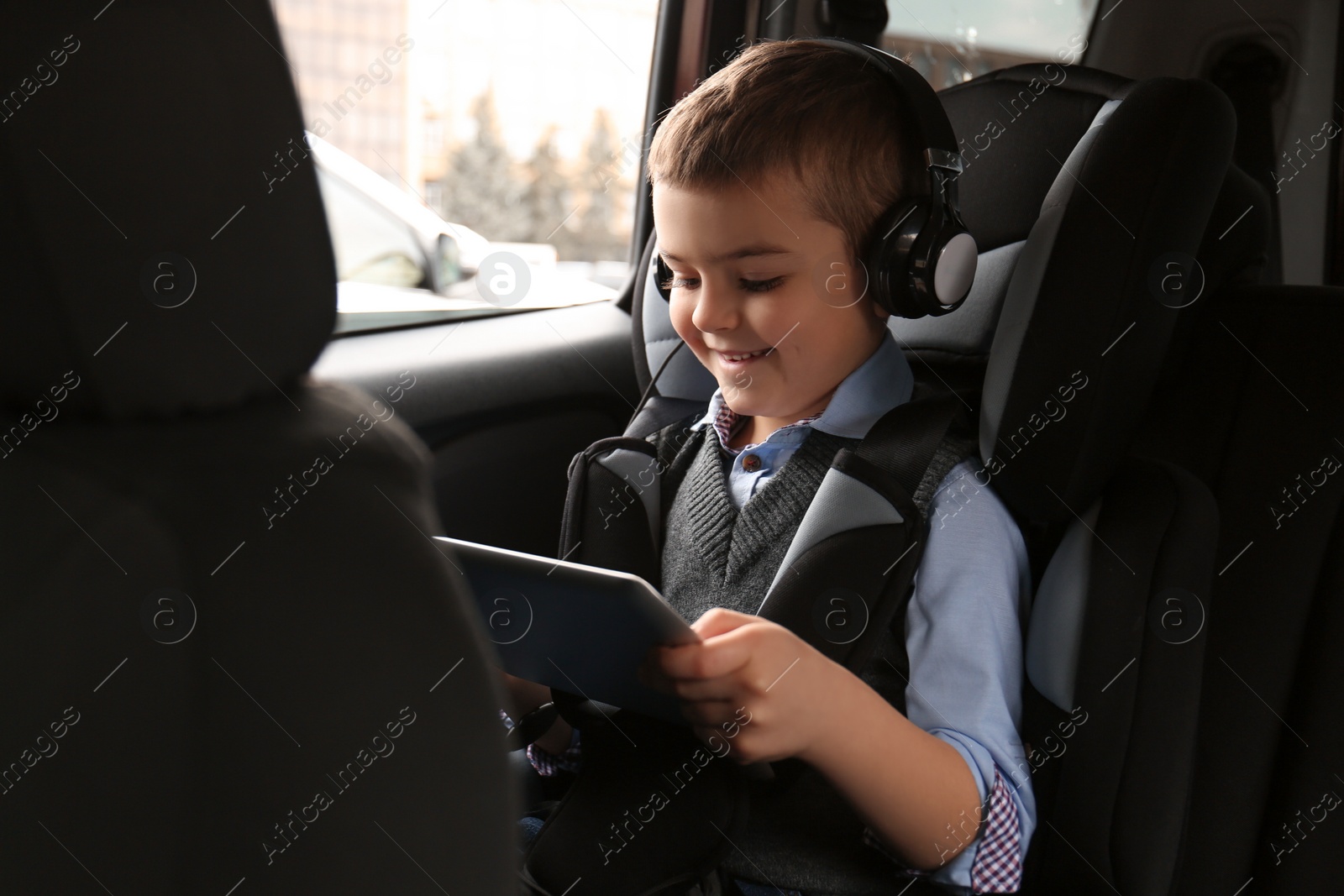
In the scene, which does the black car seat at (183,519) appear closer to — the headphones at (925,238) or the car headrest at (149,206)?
the car headrest at (149,206)

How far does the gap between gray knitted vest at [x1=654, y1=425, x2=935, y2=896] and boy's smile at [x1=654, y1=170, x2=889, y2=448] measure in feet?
0.27

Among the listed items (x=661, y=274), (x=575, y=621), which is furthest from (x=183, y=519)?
(x=661, y=274)

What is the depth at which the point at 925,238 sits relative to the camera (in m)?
0.93

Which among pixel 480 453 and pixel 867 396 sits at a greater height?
pixel 867 396

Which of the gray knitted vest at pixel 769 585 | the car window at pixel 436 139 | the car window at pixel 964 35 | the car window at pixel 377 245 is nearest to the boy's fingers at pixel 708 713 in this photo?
the gray knitted vest at pixel 769 585

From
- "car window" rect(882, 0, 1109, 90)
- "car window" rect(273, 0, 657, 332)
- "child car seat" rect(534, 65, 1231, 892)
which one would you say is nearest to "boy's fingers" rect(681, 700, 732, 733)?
"child car seat" rect(534, 65, 1231, 892)

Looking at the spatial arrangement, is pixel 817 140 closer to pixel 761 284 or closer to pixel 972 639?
pixel 761 284

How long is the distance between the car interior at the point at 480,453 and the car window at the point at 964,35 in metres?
0.10

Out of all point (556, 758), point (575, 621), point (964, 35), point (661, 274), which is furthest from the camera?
point (964, 35)

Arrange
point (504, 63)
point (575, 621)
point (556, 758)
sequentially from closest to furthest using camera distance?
point (575, 621) < point (556, 758) < point (504, 63)

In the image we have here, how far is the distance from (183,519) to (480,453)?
1141 millimetres

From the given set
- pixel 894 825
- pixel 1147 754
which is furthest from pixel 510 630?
pixel 1147 754

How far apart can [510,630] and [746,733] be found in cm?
19

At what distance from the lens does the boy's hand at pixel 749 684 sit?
2.39 feet
